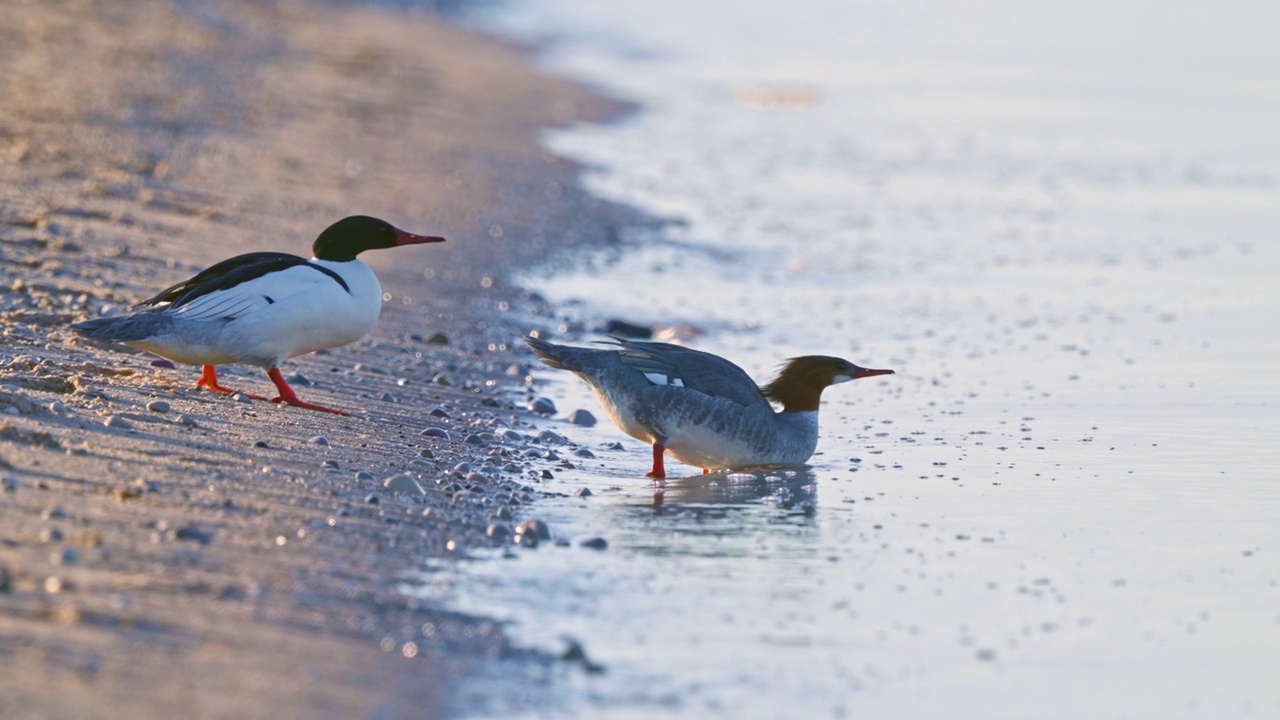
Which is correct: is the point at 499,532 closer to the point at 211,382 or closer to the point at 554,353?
the point at 554,353

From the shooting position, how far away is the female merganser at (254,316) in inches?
275

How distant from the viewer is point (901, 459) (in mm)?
7363

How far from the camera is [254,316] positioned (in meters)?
7.02

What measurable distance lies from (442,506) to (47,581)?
1820 mm

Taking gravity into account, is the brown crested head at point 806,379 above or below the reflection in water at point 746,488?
above

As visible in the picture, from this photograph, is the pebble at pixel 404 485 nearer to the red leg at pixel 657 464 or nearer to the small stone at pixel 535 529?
the small stone at pixel 535 529

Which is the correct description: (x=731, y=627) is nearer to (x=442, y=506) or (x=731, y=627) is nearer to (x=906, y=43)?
(x=442, y=506)

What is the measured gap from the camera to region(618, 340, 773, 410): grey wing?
722 centimetres

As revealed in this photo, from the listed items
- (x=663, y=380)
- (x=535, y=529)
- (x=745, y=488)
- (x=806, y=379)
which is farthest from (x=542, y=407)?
(x=535, y=529)

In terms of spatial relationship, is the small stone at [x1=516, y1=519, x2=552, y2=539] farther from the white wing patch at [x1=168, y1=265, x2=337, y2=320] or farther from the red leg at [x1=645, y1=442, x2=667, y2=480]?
the white wing patch at [x1=168, y1=265, x2=337, y2=320]

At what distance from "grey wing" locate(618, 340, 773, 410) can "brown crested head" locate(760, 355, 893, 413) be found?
160 mm

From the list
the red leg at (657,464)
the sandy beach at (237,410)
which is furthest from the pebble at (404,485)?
the red leg at (657,464)

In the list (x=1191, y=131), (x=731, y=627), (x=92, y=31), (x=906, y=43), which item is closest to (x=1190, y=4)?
(x=906, y=43)

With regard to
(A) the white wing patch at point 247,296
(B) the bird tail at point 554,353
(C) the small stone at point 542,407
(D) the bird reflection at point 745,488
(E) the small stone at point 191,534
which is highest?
(A) the white wing patch at point 247,296
